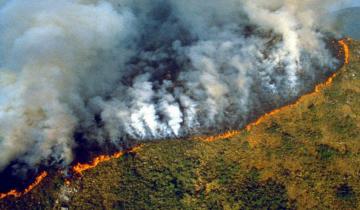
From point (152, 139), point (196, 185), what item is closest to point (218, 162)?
point (196, 185)

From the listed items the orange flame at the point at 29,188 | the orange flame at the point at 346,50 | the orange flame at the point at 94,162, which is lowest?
the orange flame at the point at 29,188

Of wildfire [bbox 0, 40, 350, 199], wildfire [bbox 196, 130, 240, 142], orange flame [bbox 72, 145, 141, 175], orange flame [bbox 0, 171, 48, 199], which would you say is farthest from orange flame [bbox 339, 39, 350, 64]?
orange flame [bbox 0, 171, 48, 199]

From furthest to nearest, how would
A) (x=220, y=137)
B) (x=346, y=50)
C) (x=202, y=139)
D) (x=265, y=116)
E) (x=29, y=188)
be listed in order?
(x=346, y=50), (x=265, y=116), (x=220, y=137), (x=202, y=139), (x=29, y=188)

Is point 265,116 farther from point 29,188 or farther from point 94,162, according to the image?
point 29,188

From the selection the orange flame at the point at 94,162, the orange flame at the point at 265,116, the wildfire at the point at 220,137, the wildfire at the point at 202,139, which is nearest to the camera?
the wildfire at the point at 202,139

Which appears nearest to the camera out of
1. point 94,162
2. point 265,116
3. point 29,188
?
point 29,188

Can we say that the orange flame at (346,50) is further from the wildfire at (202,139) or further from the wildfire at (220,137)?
the wildfire at (220,137)

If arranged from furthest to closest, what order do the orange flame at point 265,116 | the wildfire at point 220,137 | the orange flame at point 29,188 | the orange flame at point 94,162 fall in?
the orange flame at point 265,116, the wildfire at point 220,137, the orange flame at point 94,162, the orange flame at point 29,188

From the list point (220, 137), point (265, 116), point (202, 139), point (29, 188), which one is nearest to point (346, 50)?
point (265, 116)

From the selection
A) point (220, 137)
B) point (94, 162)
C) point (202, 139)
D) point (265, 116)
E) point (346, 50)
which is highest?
point (346, 50)

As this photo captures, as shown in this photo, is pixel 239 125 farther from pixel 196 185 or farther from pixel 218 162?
pixel 196 185

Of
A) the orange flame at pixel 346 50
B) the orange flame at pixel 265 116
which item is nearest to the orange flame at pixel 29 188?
the orange flame at pixel 265 116
